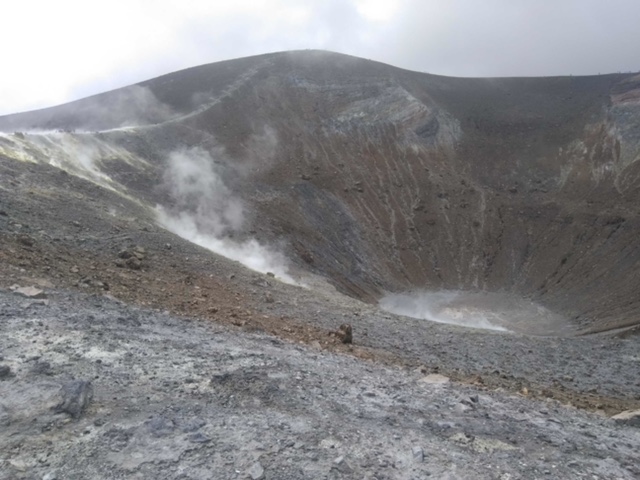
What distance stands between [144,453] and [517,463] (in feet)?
14.9

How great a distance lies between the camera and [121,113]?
4291cm

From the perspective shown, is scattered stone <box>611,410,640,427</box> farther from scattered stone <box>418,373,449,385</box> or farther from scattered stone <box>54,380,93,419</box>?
scattered stone <box>54,380,93,419</box>

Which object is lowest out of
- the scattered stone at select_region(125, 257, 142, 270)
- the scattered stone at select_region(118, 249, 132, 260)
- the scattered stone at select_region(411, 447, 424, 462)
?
the scattered stone at select_region(411, 447, 424, 462)

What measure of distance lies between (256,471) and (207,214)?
2399 cm

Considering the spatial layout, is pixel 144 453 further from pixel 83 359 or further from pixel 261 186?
pixel 261 186

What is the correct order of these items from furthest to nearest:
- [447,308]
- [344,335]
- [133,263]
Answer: [447,308] < [133,263] < [344,335]

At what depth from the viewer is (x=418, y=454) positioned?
253 inches

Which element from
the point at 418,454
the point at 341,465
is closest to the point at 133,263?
the point at 341,465

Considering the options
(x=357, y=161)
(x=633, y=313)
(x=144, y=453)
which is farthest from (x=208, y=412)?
Answer: (x=357, y=161)

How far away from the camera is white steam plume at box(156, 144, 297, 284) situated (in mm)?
25141

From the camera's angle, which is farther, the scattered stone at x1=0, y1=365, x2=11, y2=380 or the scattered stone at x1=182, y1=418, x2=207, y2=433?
the scattered stone at x1=0, y1=365, x2=11, y2=380

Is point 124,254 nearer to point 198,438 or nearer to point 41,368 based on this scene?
point 41,368

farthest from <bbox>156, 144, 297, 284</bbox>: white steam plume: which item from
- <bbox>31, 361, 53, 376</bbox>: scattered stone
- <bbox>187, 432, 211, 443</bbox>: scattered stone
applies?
<bbox>187, 432, 211, 443</bbox>: scattered stone

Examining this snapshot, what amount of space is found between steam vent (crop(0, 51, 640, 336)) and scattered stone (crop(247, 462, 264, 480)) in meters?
14.9
